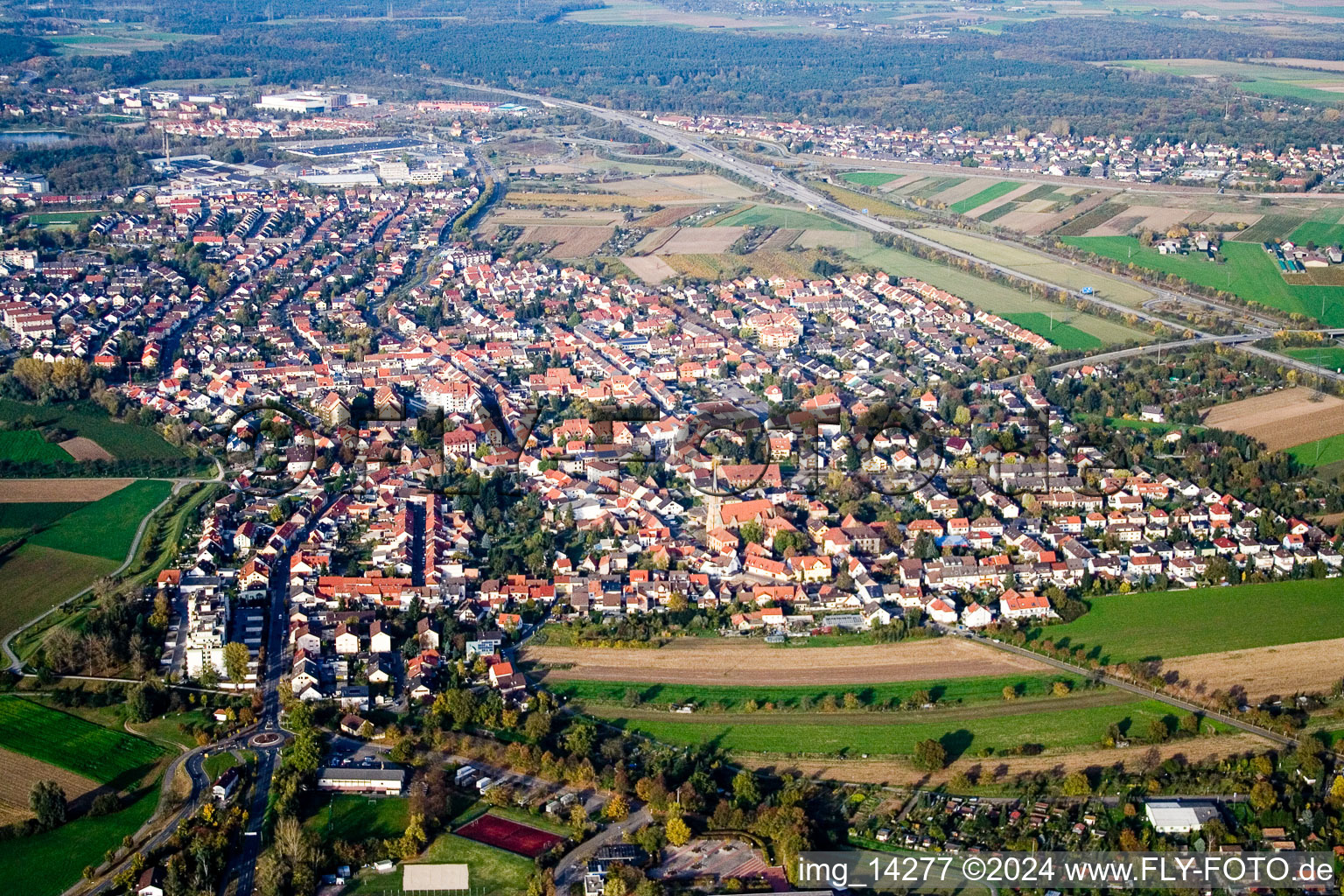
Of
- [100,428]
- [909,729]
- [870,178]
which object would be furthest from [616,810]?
[870,178]

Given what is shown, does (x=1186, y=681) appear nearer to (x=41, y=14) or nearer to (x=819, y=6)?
(x=41, y=14)

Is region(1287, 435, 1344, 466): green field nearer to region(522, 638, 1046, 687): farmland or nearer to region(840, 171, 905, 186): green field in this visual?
region(522, 638, 1046, 687): farmland

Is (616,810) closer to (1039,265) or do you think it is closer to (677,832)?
(677,832)

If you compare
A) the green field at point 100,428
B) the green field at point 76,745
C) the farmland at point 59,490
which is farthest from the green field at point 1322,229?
the green field at point 76,745

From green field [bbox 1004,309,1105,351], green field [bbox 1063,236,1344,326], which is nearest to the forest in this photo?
green field [bbox 1063,236,1344,326]

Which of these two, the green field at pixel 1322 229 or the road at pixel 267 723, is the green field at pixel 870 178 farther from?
the road at pixel 267 723

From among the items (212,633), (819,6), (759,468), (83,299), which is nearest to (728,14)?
(819,6)

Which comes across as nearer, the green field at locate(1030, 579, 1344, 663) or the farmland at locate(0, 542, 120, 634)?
the green field at locate(1030, 579, 1344, 663)
